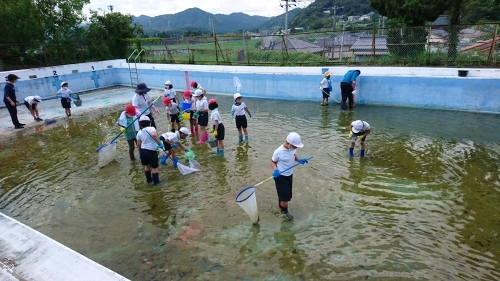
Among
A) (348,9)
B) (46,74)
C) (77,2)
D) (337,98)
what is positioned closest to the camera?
(337,98)

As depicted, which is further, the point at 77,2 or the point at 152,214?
the point at 77,2

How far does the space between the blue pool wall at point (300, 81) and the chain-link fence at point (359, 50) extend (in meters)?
1.76

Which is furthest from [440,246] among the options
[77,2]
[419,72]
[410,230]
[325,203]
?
[77,2]

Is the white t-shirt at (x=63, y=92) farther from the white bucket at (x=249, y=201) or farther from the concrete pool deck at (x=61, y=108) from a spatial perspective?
the white bucket at (x=249, y=201)

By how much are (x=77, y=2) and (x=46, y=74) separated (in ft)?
22.6

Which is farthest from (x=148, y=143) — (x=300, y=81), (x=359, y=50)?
(x=359, y=50)

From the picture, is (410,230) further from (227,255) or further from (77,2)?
(77,2)

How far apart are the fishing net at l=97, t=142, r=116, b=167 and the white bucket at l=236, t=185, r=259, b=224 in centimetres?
478

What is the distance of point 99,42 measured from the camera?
24375mm

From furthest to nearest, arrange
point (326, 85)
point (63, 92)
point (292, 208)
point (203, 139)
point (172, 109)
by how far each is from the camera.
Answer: point (326, 85) → point (63, 92) → point (172, 109) → point (203, 139) → point (292, 208)

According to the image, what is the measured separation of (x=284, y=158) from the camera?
549cm

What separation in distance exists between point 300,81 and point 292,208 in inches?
405

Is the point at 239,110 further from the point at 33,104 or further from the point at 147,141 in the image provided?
the point at 33,104

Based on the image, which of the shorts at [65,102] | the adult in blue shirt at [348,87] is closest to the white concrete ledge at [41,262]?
the shorts at [65,102]
